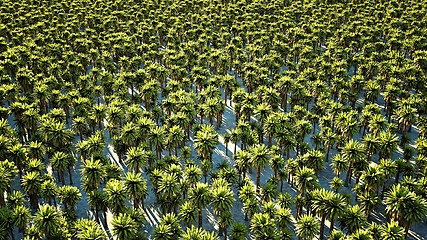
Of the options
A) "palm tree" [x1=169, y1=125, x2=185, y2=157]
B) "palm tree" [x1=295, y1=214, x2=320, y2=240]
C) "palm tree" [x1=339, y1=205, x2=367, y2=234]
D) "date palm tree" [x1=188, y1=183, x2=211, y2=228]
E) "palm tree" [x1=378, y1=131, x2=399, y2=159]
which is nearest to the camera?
"palm tree" [x1=295, y1=214, x2=320, y2=240]

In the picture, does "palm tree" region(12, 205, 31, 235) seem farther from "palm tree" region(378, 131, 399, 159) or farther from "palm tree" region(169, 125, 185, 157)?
"palm tree" region(378, 131, 399, 159)

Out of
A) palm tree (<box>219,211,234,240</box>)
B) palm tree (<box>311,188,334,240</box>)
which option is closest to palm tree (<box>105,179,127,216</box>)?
palm tree (<box>219,211,234,240</box>)

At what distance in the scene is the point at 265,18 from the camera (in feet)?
575

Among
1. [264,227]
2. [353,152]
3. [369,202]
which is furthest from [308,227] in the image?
[353,152]

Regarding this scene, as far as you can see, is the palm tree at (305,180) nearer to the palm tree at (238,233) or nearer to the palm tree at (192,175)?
the palm tree at (238,233)

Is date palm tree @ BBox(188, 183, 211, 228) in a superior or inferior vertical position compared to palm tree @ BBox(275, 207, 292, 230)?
superior

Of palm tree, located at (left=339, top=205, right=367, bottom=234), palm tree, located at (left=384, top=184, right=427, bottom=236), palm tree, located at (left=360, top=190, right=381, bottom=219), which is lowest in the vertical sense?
palm tree, located at (left=360, top=190, right=381, bottom=219)

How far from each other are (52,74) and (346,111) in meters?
96.9

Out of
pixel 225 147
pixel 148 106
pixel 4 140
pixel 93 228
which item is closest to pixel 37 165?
pixel 4 140

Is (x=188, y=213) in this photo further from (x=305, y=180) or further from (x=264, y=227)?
(x=305, y=180)

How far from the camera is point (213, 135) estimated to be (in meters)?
86.3

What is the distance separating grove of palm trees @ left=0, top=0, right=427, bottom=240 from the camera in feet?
225

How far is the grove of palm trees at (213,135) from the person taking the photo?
6850 centimetres

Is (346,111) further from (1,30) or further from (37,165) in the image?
(1,30)
